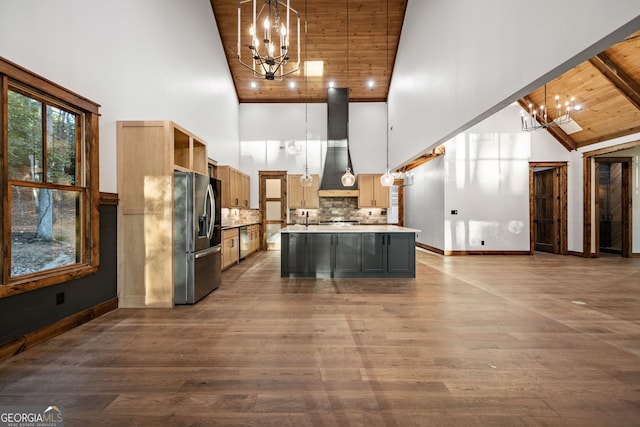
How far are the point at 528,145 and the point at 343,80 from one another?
5.32m

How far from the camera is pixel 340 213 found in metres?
9.03

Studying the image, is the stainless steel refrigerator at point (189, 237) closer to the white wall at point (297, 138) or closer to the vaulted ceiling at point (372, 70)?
the vaulted ceiling at point (372, 70)

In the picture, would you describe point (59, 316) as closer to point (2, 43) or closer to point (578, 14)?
point (2, 43)

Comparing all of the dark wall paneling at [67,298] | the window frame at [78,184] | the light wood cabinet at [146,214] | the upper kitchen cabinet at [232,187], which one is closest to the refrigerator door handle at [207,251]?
the light wood cabinet at [146,214]

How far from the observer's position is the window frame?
2.25 metres

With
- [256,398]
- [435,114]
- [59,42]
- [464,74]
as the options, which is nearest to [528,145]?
[435,114]

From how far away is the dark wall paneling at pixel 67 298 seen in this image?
7.71 ft

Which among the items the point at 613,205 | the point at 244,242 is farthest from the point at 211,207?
the point at 613,205

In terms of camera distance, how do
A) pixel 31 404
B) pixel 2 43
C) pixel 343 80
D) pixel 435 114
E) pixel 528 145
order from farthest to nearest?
pixel 343 80 → pixel 528 145 → pixel 435 114 → pixel 2 43 → pixel 31 404

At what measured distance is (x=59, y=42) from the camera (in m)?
2.78

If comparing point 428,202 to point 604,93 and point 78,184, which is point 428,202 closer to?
point 604,93

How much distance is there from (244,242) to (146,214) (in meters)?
3.56

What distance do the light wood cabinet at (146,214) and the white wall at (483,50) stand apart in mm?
3874

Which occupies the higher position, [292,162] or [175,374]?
[292,162]
